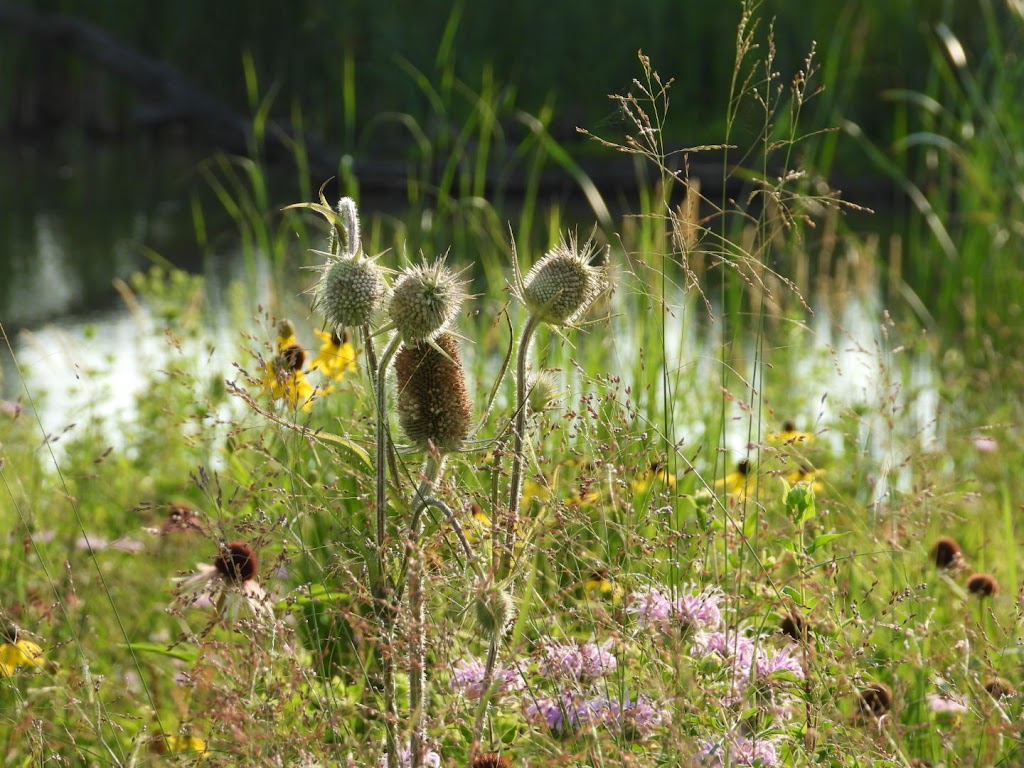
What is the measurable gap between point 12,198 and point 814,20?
248 inches

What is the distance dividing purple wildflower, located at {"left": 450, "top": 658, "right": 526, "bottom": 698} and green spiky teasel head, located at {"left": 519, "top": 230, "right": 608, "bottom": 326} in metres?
0.40

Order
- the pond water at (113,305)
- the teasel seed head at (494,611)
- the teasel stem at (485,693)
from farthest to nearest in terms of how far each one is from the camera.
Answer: the pond water at (113,305)
the teasel seed head at (494,611)
the teasel stem at (485,693)

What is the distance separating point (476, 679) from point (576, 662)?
123 mm

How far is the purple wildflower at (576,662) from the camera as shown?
1.32 m

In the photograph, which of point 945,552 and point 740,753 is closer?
point 740,753

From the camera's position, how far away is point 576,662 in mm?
1463

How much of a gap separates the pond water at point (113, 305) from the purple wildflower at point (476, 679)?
2.35ft

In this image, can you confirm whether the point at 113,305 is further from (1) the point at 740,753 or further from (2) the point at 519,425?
(1) the point at 740,753

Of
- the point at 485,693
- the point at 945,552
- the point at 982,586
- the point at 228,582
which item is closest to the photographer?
the point at 485,693

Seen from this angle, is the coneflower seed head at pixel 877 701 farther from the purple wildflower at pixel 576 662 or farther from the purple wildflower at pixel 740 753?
the purple wildflower at pixel 576 662

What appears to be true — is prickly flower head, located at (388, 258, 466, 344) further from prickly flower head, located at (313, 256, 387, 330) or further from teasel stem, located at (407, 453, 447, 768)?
teasel stem, located at (407, 453, 447, 768)

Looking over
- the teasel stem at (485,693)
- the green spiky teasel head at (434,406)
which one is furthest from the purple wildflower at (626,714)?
the green spiky teasel head at (434,406)

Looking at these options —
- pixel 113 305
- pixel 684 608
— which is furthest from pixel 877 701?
pixel 113 305

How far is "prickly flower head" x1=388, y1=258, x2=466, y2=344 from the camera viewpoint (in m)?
1.33
